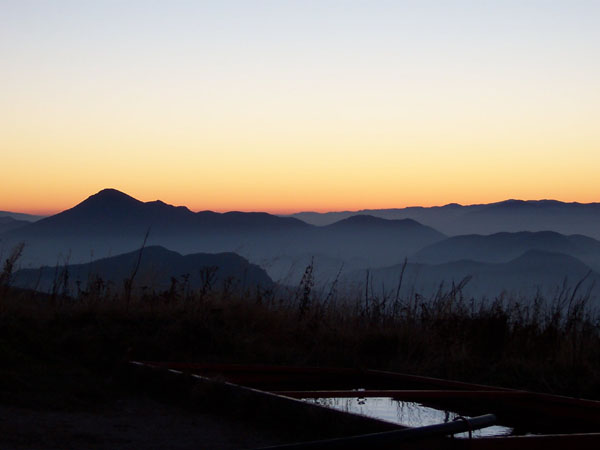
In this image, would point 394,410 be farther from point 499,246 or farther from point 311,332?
point 499,246

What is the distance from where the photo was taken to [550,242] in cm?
10731

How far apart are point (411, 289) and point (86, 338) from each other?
16.1 ft

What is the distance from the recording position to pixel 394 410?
4.62 meters

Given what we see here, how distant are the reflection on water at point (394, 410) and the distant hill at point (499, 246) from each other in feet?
302

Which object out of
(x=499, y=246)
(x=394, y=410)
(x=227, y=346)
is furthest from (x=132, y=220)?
(x=394, y=410)

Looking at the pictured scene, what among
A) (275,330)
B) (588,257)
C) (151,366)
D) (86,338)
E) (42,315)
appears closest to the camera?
(151,366)

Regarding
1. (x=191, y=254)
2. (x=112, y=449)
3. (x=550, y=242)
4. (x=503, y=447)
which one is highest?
(x=550, y=242)

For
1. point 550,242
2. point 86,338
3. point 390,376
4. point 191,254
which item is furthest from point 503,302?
point 550,242

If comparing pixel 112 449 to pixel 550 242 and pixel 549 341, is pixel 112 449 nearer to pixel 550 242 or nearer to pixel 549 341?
pixel 549 341

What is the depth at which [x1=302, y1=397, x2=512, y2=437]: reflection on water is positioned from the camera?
4316 mm

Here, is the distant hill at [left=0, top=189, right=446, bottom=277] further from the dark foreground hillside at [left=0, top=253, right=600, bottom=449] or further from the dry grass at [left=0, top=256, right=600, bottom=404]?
the dark foreground hillside at [left=0, top=253, right=600, bottom=449]

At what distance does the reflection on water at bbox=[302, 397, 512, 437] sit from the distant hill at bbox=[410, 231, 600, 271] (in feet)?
302

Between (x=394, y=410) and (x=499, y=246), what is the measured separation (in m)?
108

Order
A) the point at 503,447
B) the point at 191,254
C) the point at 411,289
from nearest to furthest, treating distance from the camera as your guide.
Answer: the point at 503,447, the point at 411,289, the point at 191,254
